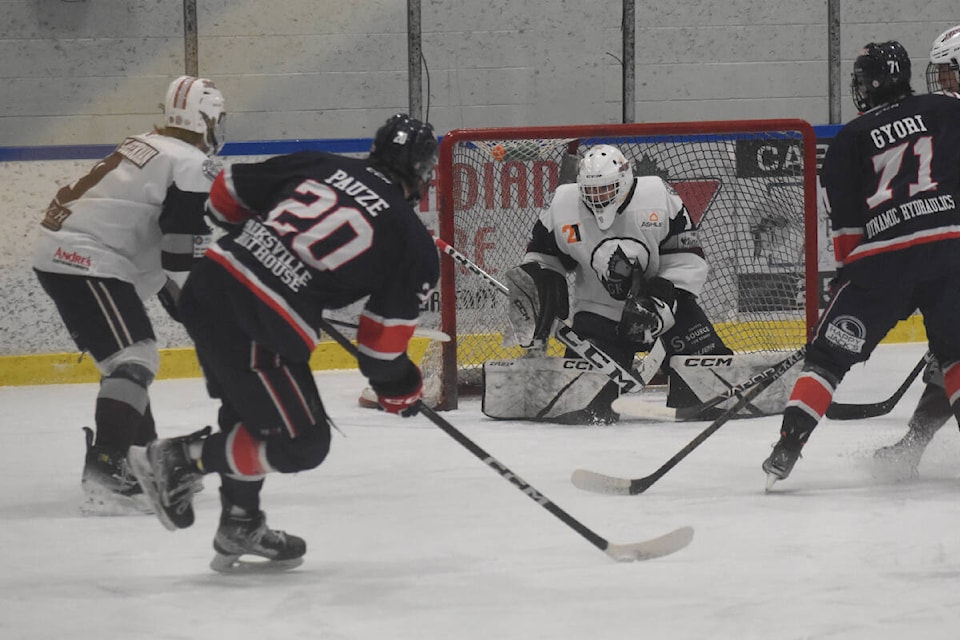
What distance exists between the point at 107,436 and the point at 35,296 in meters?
2.29

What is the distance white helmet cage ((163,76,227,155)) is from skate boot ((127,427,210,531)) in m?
1.04

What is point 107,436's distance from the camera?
10.3ft

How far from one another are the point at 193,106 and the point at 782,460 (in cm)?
163

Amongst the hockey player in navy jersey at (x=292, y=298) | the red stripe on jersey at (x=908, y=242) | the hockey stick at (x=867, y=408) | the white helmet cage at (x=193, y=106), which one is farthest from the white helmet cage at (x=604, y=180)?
the hockey player in navy jersey at (x=292, y=298)

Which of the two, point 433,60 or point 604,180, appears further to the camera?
point 433,60

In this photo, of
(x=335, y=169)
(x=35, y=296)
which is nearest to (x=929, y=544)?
(x=335, y=169)

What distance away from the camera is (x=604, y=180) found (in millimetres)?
4270

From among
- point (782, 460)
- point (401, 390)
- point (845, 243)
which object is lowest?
point (782, 460)

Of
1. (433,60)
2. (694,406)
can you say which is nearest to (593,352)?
(694,406)

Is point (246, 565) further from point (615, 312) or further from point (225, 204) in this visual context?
point (615, 312)

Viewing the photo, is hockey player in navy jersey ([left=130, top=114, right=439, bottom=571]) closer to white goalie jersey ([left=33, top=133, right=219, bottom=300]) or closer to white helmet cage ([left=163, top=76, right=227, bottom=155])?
white goalie jersey ([left=33, top=133, right=219, bottom=300])

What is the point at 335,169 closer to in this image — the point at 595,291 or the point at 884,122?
the point at 884,122

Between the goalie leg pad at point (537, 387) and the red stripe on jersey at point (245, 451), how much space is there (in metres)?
2.02

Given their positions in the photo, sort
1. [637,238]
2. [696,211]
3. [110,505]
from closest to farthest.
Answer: [110,505] < [637,238] < [696,211]
